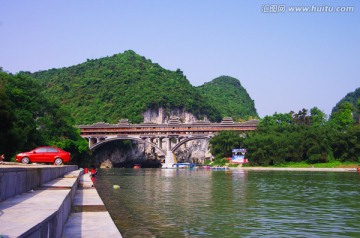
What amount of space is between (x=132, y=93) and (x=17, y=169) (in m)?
147

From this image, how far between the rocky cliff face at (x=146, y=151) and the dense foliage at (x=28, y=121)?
40.4 metres

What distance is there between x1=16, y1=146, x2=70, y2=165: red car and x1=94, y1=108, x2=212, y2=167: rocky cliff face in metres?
105

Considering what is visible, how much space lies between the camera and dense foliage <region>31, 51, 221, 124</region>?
5773 inches

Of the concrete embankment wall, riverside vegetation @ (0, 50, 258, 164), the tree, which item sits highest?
riverside vegetation @ (0, 50, 258, 164)

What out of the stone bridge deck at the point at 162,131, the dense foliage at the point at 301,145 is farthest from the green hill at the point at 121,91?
the dense foliage at the point at 301,145

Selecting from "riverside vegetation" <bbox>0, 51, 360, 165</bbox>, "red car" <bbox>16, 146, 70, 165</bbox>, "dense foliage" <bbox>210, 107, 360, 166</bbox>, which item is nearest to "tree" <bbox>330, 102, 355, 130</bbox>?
"riverside vegetation" <bbox>0, 51, 360, 165</bbox>

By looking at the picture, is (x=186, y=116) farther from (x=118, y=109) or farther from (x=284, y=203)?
(x=284, y=203)

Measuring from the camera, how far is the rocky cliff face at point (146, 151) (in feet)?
444

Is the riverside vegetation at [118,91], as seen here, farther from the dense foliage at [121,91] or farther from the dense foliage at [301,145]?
the dense foliage at [301,145]

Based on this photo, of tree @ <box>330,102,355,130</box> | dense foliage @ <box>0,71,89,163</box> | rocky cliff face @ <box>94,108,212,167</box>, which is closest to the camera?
dense foliage @ <box>0,71,89,163</box>

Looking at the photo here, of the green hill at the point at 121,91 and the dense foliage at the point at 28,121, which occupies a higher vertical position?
the green hill at the point at 121,91

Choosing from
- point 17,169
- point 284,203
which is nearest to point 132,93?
point 284,203

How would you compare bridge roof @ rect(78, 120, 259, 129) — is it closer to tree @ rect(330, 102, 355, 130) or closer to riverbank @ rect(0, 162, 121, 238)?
tree @ rect(330, 102, 355, 130)

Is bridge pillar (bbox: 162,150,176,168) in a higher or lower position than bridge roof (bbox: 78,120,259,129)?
lower
